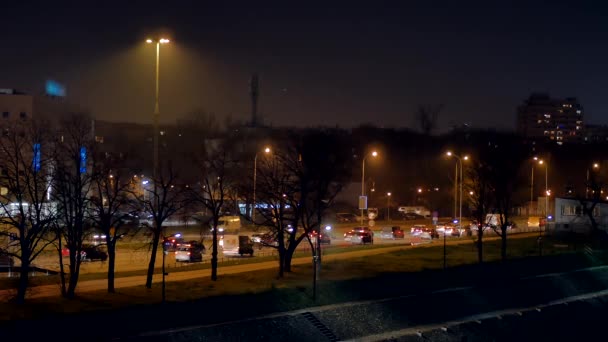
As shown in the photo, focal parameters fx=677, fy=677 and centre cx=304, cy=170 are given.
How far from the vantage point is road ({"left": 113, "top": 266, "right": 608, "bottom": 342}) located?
15953 millimetres

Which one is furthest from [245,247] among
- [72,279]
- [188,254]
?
[72,279]

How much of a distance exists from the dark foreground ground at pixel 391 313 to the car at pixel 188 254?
1034 cm

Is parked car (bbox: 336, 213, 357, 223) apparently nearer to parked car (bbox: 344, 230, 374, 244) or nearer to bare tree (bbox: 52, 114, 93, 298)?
parked car (bbox: 344, 230, 374, 244)

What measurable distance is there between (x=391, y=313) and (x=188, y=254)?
12.5m

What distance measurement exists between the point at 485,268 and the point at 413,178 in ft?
142

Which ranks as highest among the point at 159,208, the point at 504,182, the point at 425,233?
the point at 504,182

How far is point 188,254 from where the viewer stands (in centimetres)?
2884

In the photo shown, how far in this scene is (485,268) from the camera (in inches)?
992

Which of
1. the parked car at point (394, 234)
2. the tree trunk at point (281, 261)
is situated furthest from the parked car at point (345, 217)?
the tree trunk at point (281, 261)

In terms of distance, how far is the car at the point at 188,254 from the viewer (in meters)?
28.8

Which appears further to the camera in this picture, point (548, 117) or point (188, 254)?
point (548, 117)

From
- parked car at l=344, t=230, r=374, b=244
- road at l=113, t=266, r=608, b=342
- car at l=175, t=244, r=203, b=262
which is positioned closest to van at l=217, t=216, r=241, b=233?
parked car at l=344, t=230, r=374, b=244

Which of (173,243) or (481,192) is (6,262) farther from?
(481,192)

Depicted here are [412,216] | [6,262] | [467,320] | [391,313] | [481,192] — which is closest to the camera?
[391,313]
